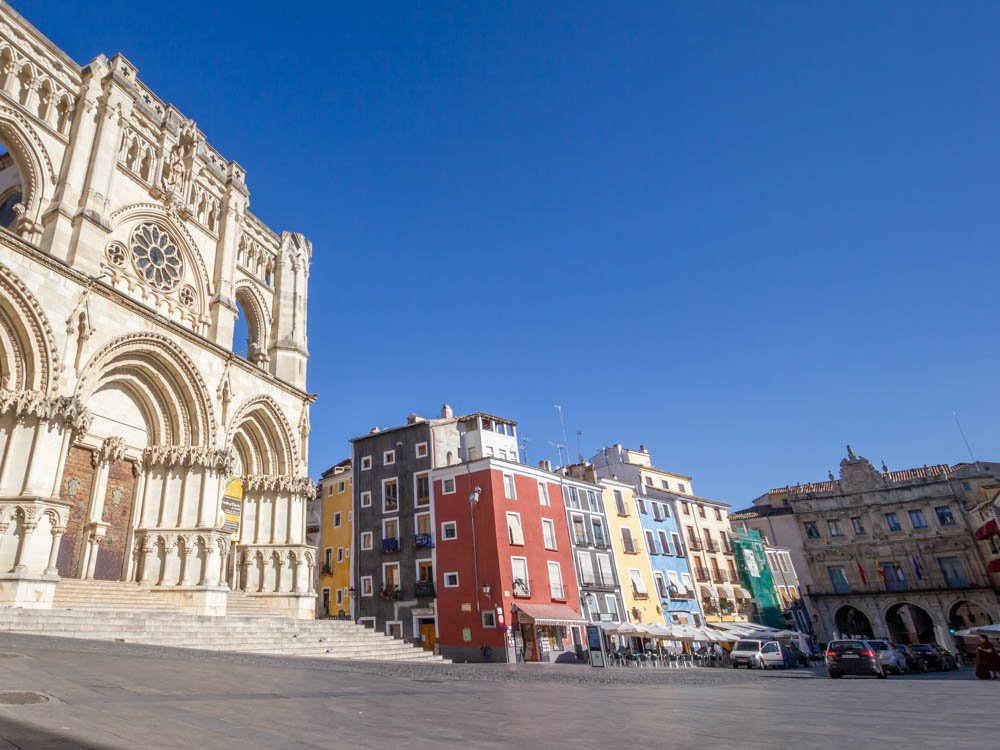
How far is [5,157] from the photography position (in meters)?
22.7

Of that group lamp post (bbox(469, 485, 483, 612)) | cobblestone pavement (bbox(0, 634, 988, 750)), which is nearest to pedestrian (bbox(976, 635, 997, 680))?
cobblestone pavement (bbox(0, 634, 988, 750))

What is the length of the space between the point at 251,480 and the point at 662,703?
2144 centimetres

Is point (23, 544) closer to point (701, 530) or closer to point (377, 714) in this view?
point (377, 714)

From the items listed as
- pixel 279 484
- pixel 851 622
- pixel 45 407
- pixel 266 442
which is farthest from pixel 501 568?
pixel 851 622

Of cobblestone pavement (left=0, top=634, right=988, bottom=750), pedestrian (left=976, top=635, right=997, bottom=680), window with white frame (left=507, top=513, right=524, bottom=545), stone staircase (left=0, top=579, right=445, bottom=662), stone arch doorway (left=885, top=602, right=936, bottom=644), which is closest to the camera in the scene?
cobblestone pavement (left=0, top=634, right=988, bottom=750)

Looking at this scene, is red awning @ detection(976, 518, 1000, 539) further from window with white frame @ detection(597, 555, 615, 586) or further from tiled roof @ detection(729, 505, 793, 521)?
window with white frame @ detection(597, 555, 615, 586)

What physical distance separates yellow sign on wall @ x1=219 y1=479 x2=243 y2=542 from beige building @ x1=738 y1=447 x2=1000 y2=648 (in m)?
48.4

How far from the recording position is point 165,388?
2184 cm

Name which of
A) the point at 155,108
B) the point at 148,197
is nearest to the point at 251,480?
the point at 148,197

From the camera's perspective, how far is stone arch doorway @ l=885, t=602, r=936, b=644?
51406mm

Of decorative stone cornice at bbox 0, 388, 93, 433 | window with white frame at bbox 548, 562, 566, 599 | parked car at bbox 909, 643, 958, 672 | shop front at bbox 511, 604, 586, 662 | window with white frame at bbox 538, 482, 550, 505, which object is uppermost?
window with white frame at bbox 538, 482, 550, 505

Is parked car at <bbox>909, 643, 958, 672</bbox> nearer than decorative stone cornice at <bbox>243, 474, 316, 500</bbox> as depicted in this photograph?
No

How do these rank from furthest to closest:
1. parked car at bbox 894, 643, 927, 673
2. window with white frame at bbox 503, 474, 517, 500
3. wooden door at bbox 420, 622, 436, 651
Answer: window with white frame at bbox 503, 474, 517, 500, wooden door at bbox 420, 622, 436, 651, parked car at bbox 894, 643, 927, 673

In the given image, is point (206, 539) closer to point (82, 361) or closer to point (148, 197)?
point (82, 361)
